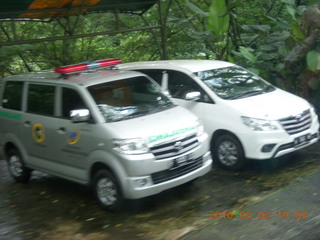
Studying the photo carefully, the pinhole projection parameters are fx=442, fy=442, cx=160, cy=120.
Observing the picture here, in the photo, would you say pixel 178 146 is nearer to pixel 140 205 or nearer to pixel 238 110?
pixel 140 205

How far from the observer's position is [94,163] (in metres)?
6.00

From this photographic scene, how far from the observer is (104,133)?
19.1 feet

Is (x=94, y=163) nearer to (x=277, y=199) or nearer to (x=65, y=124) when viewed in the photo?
(x=65, y=124)

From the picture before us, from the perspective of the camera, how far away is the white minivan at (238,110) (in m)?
6.93

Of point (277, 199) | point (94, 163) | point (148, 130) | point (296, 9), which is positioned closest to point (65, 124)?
point (94, 163)

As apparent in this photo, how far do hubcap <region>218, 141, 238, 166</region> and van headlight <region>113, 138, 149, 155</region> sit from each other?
81.5 inches

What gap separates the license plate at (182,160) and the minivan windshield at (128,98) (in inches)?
35.4

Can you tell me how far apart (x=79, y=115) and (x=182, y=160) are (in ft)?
5.01

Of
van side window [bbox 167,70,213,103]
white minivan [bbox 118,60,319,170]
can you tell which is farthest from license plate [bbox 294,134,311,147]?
van side window [bbox 167,70,213,103]

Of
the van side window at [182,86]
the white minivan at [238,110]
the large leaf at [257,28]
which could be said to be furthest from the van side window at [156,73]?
the large leaf at [257,28]

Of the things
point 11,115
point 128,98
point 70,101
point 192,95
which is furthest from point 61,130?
point 192,95

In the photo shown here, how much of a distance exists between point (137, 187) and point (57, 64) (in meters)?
6.63

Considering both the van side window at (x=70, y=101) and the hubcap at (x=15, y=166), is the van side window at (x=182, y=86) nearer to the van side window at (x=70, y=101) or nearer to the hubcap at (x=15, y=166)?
the van side window at (x=70, y=101)

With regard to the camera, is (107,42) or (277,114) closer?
(277,114)
